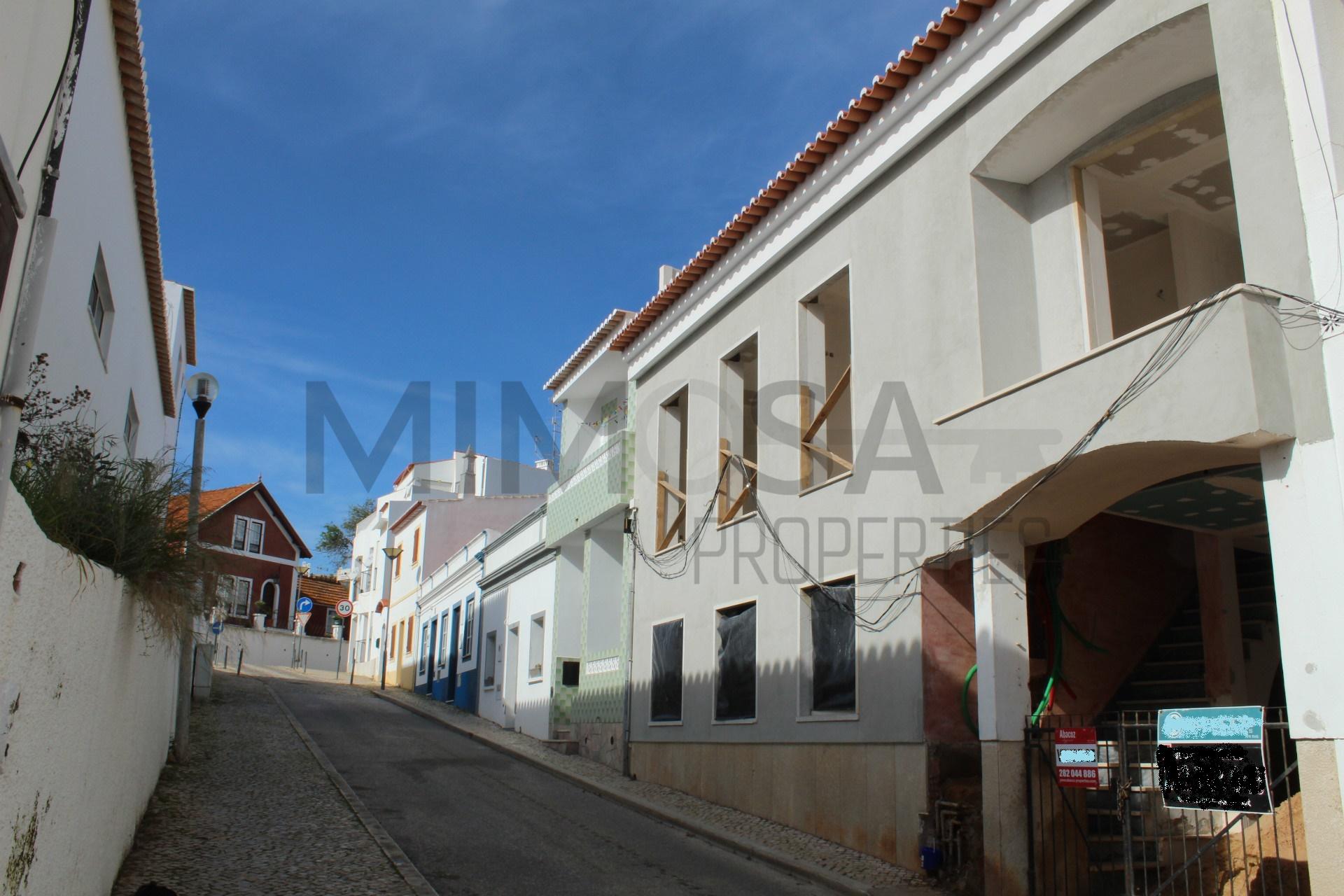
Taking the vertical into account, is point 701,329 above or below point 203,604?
above

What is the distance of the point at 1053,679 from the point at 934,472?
237 cm

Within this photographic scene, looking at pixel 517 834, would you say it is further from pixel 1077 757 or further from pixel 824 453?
pixel 1077 757

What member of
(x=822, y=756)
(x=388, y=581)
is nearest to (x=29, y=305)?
(x=822, y=756)

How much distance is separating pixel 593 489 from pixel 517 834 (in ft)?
28.0

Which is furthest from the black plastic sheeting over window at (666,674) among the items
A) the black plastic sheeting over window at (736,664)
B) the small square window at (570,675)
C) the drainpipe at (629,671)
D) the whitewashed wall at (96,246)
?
the whitewashed wall at (96,246)

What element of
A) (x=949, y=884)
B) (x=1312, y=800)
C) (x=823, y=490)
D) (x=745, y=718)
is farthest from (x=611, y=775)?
(x=1312, y=800)

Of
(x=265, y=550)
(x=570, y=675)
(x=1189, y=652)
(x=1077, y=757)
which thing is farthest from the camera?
(x=265, y=550)

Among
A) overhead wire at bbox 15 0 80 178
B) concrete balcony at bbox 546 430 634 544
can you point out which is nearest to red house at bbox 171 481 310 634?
concrete balcony at bbox 546 430 634 544

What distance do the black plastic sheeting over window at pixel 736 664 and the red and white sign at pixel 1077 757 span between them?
5.30 metres

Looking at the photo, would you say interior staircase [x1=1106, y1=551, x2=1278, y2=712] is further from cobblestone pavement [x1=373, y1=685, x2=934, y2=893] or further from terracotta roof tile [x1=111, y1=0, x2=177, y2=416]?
terracotta roof tile [x1=111, y1=0, x2=177, y2=416]

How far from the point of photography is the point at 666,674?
1602cm

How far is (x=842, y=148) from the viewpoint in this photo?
1259cm

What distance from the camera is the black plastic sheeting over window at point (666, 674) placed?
15.6 m

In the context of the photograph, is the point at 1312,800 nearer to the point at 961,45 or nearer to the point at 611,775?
the point at 961,45
